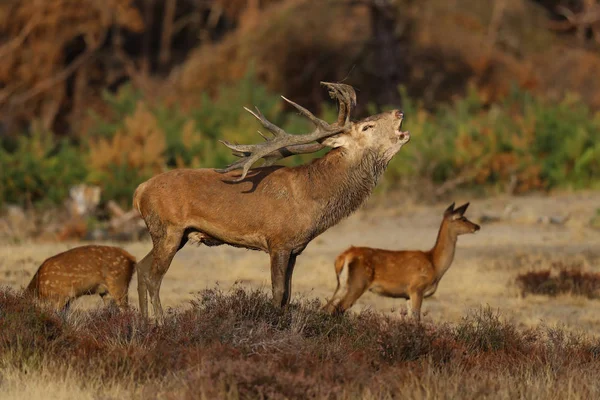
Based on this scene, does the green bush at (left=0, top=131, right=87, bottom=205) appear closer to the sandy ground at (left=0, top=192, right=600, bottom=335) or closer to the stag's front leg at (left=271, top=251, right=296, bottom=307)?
the sandy ground at (left=0, top=192, right=600, bottom=335)

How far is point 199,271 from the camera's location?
1579cm

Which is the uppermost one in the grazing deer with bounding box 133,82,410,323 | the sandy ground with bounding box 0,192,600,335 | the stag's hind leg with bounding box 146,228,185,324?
the grazing deer with bounding box 133,82,410,323

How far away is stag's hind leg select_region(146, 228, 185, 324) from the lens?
10875mm

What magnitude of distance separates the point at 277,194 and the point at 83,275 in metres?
2.46

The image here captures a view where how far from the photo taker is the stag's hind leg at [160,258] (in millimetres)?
10875

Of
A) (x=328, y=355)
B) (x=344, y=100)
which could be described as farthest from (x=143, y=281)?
(x=328, y=355)

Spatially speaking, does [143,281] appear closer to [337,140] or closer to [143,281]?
[143,281]

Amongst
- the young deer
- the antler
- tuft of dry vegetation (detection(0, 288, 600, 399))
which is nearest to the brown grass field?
tuft of dry vegetation (detection(0, 288, 600, 399))

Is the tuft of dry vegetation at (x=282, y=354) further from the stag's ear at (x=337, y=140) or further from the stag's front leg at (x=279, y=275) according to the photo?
the stag's ear at (x=337, y=140)

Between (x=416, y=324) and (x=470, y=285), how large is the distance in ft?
18.2

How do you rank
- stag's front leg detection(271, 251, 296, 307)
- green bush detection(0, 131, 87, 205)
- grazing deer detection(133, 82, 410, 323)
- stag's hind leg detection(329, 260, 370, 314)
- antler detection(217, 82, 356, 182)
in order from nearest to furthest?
stag's front leg detection(271, 251, 296, 307)
grazing deer detection(133, 82, 410, 323)
antler detection(217, 82, 356, 182)
stag's hind leg detection(329, 260, 370, 314)
green bush detection(0, 131, 87, 205)

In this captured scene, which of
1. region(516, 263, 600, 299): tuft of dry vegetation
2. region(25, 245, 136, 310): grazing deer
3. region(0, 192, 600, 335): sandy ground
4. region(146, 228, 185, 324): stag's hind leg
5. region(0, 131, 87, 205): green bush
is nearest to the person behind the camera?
region(146, 228, 185, 324): stag's hind leg

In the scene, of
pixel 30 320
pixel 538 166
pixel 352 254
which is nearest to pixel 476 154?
pixel 538 166

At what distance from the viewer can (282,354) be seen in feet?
28.5
